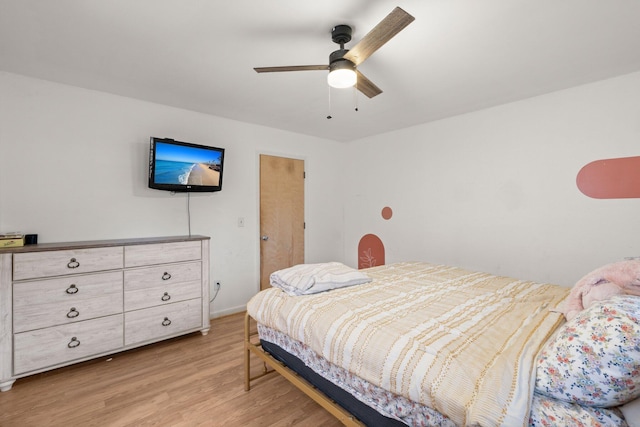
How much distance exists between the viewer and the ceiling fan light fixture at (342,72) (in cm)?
174

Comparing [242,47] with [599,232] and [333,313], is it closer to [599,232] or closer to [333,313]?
[333,313]

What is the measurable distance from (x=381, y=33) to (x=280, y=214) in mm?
2894

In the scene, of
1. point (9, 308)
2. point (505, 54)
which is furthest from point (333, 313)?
point (9, 308)

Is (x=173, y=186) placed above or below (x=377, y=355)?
above

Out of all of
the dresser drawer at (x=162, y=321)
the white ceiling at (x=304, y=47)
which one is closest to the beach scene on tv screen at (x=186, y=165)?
the white ceiling at (x=304, y=47)

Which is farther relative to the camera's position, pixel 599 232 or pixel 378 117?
pixel 378 117

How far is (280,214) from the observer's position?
4.05 m

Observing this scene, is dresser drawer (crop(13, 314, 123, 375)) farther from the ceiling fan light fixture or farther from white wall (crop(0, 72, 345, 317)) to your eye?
the ceiling fan light fixture

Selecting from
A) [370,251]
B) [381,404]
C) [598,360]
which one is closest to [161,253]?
[381,404]

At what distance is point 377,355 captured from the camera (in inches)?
47.0

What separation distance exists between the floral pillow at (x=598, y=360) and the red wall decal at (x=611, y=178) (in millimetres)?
2096

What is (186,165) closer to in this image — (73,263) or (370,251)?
(73,263)

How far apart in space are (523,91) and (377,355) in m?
2.92

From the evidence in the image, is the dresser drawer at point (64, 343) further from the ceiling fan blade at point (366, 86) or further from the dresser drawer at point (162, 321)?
the ceiling fan blade at point (366, 86)
